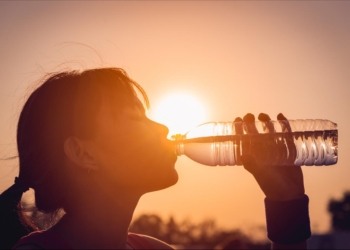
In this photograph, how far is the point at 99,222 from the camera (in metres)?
3.11

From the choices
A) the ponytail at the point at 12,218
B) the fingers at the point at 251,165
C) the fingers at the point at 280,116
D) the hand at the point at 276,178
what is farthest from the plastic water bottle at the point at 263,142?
the ponytail at the point at 12,218

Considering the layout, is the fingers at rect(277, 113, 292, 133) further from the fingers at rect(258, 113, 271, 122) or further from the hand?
the hand

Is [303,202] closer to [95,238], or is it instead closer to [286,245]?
[286,245]

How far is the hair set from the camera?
3124 mm

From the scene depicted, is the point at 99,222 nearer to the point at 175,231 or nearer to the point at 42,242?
Result: the point at 42,242

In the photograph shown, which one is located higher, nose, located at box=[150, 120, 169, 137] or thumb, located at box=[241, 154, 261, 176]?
nose, located at box=[150, 120, 169, 137]

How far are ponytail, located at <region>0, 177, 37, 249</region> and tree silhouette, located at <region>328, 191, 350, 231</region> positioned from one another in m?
61.4

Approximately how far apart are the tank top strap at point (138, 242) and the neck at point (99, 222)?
0.38 ft

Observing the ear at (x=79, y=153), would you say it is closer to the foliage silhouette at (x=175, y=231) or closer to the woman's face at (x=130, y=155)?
the woman's face at (x=130, y=155)

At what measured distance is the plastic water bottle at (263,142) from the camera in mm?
4031

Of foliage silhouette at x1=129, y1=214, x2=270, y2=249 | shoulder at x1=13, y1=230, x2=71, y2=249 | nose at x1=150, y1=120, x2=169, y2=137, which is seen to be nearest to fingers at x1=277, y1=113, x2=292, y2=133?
nose at x1=150, y1=120, x2=169, y2=137

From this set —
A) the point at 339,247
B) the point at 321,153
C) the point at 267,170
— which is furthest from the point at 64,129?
the point at 339,247

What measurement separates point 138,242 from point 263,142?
1.20 meters

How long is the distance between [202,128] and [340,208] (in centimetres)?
6331
